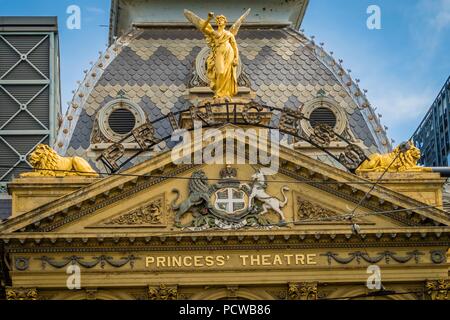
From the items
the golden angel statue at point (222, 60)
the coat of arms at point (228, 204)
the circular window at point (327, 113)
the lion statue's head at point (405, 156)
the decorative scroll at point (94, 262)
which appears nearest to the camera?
the decorative scroll at point (94, 262)

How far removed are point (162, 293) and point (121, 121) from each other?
521 inches

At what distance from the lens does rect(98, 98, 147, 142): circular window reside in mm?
79312

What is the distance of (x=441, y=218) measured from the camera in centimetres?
6881

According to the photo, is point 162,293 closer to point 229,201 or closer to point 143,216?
point 143,216

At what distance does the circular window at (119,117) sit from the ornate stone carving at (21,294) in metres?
12.6

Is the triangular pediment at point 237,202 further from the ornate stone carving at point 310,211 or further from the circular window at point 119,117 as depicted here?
the circular window at point 119,117

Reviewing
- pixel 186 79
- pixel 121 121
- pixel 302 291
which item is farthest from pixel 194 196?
pixel 186 79

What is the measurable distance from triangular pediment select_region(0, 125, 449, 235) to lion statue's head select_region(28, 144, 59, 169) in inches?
107

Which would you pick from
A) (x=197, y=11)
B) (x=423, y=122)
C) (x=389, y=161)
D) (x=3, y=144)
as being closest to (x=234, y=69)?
(x=389, y=161)

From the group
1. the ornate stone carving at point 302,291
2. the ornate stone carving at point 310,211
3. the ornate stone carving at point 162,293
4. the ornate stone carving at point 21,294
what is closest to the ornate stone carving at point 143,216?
the ornate stone carving at point 162,293

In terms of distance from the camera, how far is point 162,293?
224 feet

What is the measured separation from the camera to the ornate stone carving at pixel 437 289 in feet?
225

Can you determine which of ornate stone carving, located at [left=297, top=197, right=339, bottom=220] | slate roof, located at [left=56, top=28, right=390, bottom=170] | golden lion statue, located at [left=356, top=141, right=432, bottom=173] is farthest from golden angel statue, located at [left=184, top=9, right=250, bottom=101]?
slate roof, located at [left=56, top=28, right=390, bottom=170]
